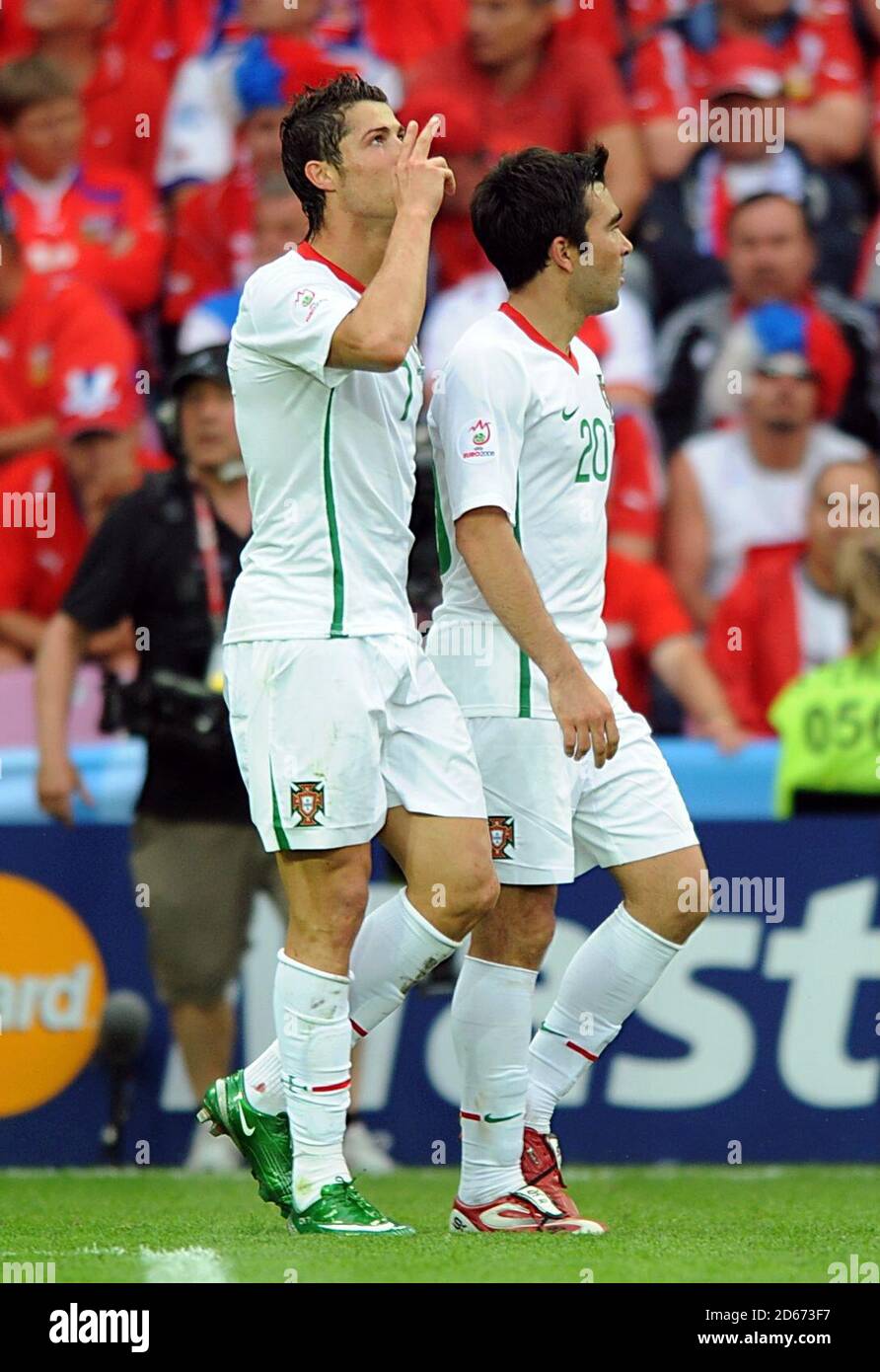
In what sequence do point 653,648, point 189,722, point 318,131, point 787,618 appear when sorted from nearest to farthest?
point 318,131, point 189,722, point 653,648, point 787,618

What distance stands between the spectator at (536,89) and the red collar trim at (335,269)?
15.4ft

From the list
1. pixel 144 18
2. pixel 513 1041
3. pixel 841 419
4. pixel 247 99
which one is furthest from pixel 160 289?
pixel 513 1041

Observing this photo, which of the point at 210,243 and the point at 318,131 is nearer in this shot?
the point at 318,131

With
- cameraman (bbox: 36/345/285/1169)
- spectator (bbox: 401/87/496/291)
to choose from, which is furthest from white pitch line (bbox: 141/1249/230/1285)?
spectator (bbox: 401/87/496/291)

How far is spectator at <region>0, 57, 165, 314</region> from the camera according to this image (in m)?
9.02

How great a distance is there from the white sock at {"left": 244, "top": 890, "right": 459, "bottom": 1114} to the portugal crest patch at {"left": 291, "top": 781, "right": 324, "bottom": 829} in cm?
31

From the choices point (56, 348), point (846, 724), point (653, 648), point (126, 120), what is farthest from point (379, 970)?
point (126, 120)

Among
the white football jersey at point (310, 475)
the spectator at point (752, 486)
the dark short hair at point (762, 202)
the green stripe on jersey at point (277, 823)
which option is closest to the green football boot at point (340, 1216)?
the green stripe on jersey at point (277, 823)

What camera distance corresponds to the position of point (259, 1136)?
4.66 meters

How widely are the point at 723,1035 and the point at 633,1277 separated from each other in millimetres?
3244

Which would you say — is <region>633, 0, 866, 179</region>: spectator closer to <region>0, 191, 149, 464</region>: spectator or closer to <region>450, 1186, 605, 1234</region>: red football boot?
<region>0, 191, 149, 464</region>: spectator

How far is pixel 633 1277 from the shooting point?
3.94 meters

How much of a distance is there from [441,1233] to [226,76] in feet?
19.6

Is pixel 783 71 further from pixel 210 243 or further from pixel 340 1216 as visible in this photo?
pixel 340 1216
